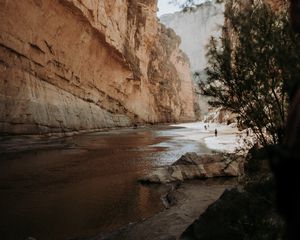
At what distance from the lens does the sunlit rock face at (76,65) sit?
29.1 metres

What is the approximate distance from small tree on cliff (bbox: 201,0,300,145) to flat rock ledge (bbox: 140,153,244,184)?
605cm

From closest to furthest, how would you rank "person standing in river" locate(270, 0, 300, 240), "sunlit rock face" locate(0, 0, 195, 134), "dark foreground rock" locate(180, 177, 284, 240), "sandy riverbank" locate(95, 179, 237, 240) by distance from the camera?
"person standing in river" locate(270, 0, 300, 240) < "dark foreground rock" locate(180, 177, 284, 240) < "sandy riverbank" locate(95, 179, 237, 240) < "sunlit rock face" locate(0, 0, 195, 134)

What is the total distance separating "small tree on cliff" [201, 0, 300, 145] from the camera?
24.1ft

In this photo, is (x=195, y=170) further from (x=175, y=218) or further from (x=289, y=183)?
(x=289, y=183)

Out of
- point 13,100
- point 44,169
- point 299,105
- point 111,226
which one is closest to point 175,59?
point 13,100

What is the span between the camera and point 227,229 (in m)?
5.60

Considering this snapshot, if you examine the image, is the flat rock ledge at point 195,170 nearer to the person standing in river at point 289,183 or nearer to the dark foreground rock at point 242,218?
the dark foreground rock at point 242,218

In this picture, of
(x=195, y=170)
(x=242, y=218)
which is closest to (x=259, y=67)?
(x=242, y=218)

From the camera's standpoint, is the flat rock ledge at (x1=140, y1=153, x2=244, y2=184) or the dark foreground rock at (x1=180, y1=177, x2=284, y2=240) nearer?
the dark foreground rock at (x1=180, y1=177, x2=284, y2=240)

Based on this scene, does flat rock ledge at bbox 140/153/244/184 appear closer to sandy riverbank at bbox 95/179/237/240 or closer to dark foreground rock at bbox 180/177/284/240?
sandy riverbank at bbox 95/179/237/240

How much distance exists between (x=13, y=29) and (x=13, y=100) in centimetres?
650

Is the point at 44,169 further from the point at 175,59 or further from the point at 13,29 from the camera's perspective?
the point at 175,59

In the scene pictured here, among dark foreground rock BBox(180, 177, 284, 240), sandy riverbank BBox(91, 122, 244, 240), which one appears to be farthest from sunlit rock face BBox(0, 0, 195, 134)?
dark foreground rock BBox(180, 177, 284, 240)

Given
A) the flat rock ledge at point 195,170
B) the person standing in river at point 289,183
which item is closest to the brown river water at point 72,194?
the flat rock ledge at point 195,170
